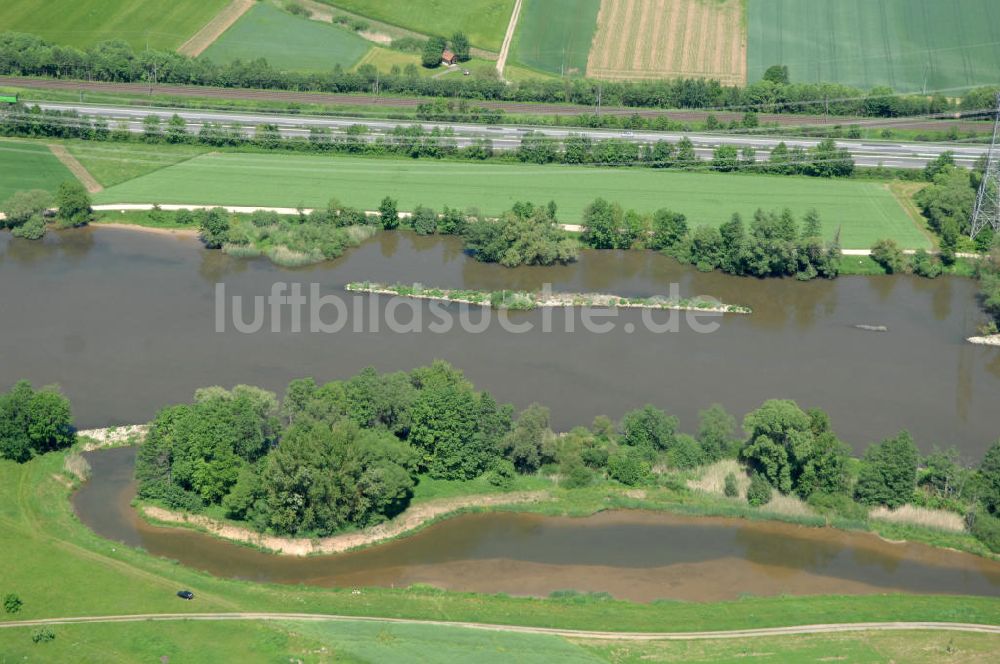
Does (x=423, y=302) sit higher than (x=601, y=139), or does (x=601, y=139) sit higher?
(x=601, y=139)

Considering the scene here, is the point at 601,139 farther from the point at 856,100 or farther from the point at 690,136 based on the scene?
the point at 856,100

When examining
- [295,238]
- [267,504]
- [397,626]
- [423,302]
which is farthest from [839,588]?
[295,238]

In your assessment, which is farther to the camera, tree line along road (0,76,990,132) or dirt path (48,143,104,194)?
tree line along road (0,76,990,132)

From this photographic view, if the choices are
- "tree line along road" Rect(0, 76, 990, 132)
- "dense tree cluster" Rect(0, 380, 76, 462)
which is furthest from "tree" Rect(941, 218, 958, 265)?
"dense tree cluster" Rect(0, 380, 76, 462)

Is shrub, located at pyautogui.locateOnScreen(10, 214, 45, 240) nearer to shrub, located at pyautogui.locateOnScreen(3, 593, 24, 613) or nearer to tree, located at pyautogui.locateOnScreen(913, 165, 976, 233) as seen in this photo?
shrub, located at pyautogui.locateOnScreen(3, 593, 24, 613)

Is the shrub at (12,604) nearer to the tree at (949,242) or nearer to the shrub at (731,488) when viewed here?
the shrub at (731,488)

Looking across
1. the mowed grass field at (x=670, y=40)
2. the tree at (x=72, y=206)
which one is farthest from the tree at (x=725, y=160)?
the tree at (x=72, y=206)
